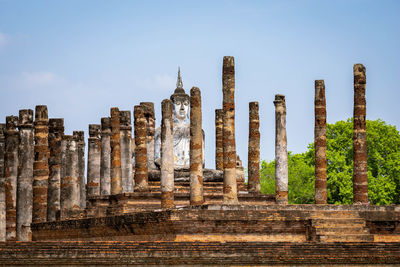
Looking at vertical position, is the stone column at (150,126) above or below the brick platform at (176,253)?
above

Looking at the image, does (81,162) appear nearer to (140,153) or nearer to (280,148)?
(140,153)

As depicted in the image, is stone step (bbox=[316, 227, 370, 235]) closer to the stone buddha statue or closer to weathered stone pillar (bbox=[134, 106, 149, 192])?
weathered stone pillar (bbox=[134, 106, 149, 192])

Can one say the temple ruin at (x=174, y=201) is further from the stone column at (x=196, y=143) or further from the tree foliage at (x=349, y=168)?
the tree foliage at (x=349, y=168)

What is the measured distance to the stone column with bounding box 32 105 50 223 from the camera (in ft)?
98.8

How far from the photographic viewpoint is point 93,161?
35312 mm

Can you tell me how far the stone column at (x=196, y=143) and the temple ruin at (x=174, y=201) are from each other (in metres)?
0.03

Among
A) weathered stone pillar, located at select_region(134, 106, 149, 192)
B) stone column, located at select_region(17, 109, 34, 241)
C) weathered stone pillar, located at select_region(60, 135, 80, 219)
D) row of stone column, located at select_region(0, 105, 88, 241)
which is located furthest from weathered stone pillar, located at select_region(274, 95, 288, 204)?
stone column, located at select_region(17, 109, 34, 241)

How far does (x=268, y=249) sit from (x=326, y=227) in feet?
14.1

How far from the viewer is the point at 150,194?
2695 cm

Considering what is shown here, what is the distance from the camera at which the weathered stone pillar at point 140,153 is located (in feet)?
98.8

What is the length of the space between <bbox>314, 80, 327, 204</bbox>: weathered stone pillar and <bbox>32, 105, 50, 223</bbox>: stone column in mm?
8857

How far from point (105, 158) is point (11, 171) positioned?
3.47 m

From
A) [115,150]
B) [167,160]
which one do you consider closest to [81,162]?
[115,150]

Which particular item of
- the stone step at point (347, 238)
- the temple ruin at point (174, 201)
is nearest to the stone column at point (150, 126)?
the temple ruin at point (174, 201)
